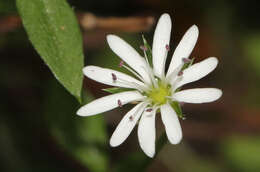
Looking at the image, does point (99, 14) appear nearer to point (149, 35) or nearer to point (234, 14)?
point (149, 35)

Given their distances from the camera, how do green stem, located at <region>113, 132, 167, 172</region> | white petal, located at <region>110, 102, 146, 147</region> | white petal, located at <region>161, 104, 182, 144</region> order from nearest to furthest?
white petal, located at <region>161, 104, 182, 144</region> < white petal, located at <region>110, 102, 146, 147</region> < green stem, located at <region>113, 132, 167, 172</region>

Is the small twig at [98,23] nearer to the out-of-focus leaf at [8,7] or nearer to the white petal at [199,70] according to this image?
the out-of-focus leaf at [8,7]

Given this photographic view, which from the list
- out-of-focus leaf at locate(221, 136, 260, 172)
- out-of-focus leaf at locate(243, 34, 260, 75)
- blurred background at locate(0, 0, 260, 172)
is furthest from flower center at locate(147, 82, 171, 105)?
out-of-focus leaf at locate(243, 34, 260, 75)

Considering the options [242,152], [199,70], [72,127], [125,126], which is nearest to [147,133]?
[125,126]

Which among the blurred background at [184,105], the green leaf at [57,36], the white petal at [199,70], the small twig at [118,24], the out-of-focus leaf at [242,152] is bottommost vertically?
the out-of-focus leaf at [242,152]

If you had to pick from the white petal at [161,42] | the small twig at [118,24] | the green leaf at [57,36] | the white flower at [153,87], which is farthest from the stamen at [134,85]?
the small twig at [118,24]

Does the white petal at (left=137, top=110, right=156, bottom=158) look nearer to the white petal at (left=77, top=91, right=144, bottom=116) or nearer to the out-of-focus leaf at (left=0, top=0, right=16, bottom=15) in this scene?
the white petal at (left=77, top=91, right=144, bottom=116)

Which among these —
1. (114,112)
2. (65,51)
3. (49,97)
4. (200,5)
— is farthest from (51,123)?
(200,5)

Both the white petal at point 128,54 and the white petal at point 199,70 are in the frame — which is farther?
the white petal at point 128,54
